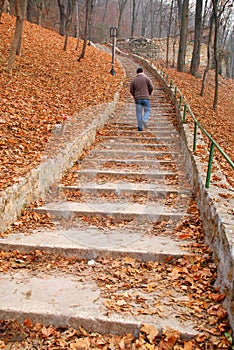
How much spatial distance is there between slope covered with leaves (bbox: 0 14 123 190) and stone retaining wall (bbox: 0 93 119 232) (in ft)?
0.53

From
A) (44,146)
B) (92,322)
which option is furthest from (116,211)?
(44,146)

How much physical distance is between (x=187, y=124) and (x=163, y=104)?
4.83m

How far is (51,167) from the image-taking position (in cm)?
614

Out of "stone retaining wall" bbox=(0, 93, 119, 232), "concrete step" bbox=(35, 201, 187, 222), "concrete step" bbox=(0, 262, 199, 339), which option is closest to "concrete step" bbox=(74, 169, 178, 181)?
"stone retaining wall" bbox=(0, 93, 119, 232)

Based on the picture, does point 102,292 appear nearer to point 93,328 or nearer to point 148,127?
point 93,328

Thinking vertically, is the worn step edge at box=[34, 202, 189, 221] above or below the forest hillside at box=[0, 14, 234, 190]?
below

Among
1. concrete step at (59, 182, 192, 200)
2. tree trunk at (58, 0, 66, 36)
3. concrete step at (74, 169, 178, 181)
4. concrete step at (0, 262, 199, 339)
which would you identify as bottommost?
concrete step at (0, 262, 199, 339)

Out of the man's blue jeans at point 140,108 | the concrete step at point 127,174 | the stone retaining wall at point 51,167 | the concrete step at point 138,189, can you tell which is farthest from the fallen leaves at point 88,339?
the man's blue jeans at point 140,108

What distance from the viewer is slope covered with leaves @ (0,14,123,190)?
6.31 m

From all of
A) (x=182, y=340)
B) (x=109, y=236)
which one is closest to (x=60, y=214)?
(x=109, y=236)

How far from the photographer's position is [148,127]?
10680 millimetres

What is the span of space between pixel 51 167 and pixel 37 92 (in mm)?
5014

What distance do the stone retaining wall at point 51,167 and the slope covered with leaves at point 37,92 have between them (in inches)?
6.4

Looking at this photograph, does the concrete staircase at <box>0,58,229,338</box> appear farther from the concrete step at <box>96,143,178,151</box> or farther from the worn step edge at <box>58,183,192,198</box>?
the concrete step at <box>96,143,178,151</box>
